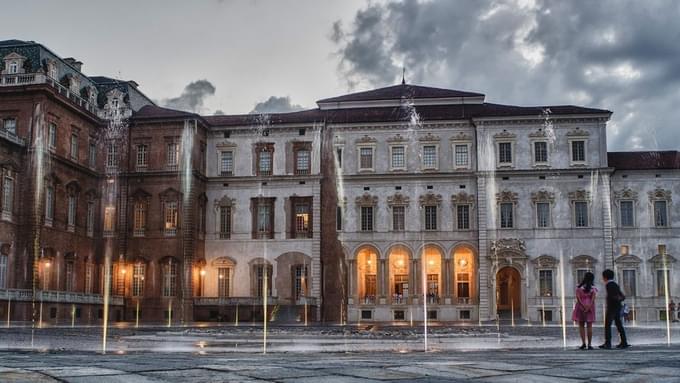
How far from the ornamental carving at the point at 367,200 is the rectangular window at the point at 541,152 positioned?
1037cm

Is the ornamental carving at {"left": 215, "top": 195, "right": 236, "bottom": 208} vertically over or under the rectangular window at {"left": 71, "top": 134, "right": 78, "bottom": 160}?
Result: under

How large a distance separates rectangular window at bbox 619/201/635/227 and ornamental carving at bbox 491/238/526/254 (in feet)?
21.0

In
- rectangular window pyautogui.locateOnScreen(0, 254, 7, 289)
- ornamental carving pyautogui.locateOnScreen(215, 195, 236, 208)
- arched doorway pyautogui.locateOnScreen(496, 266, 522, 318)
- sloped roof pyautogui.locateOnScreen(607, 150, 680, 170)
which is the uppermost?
sloped roof pyautogui.locateOnScreen(607, 150, 680, 170)

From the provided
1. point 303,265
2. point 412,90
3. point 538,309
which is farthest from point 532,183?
point 303,265

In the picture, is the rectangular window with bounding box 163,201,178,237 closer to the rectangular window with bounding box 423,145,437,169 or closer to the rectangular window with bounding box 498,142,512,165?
the rectangular window with bounding box 423,145,437,169

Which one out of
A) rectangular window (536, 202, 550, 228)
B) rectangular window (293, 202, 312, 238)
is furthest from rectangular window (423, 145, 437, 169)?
rectangular window (293, 202, 312, 238)

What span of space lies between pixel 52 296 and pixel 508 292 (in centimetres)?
3030

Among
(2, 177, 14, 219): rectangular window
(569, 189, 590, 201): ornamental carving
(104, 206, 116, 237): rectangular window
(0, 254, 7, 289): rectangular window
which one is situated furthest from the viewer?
(104, 206, 116, 237): rectangular window

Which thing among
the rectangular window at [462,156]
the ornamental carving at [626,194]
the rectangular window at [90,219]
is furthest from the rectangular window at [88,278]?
the ornamental carving at [626,194]

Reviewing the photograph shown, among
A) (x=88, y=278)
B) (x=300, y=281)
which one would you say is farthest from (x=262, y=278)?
(x=88, y=278)

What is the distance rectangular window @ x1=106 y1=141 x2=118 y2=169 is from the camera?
162ft

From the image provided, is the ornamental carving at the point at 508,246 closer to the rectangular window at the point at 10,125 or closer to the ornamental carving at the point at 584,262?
the ornamental carving at the point at 584,262

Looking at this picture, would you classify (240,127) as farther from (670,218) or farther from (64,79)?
(670,218)

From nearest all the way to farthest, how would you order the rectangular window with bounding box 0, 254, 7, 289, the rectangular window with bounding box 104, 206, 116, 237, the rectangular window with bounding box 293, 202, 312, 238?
the rectangular window with bounding box 0, 254, 7, 289 → the rectangular window with bounding box 104, 206, 116, 237 → the rectangular window with bounding box 293, 202, 312, 238
